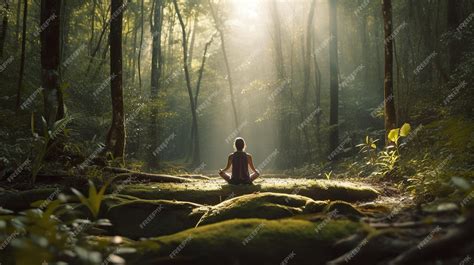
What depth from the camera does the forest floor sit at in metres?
2.34

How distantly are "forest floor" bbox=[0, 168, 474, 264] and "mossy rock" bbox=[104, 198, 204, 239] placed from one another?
2 cm

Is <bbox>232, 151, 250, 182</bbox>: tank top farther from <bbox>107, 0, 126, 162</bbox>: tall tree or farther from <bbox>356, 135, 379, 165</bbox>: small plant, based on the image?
<bbox>107, 0, 126, 162</bbox>: tall tree

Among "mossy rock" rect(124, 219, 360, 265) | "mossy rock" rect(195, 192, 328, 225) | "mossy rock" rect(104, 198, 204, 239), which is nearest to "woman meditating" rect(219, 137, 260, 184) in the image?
"mossy rock" rect(104, 198, 204, 239)

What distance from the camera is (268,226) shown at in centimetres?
399

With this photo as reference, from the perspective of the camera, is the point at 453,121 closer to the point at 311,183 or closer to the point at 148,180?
the point at 311,183

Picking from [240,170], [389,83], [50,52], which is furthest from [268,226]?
[389,83]

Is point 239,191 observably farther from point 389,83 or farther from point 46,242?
point 389,83

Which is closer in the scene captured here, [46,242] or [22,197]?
[46,242]

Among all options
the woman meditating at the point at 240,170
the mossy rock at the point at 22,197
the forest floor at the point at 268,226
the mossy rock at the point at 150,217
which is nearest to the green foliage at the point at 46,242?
the forest floor at the point at 268,226

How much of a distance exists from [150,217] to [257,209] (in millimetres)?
1789

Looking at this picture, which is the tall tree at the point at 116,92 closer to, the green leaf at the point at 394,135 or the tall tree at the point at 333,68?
the green leaf at the point at 394,135

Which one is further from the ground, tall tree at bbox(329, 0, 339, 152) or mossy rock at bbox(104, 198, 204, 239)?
tall tree at bbox(329, 0, 339, 152)

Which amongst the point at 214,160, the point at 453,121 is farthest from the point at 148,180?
the point at 214,160

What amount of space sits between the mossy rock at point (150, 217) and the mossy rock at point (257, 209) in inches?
22.6
